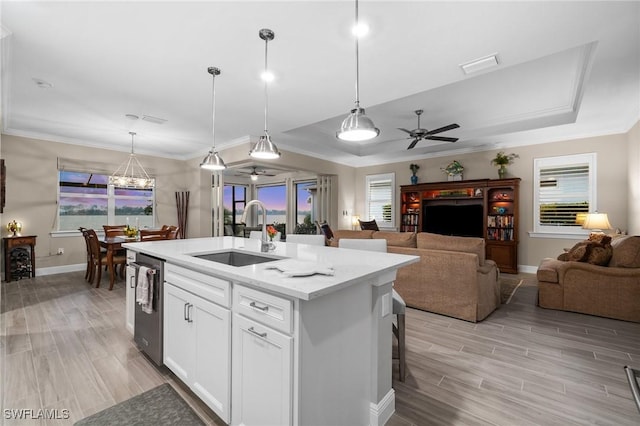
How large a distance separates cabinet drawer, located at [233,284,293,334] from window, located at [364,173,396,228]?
683cm

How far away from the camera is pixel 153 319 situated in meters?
2.32

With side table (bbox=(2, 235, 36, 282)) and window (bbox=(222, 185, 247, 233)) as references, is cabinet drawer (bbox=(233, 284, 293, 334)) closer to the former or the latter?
side table (bbox=(2, 235, 36, 282))

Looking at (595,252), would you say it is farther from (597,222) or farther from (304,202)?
(304,202)

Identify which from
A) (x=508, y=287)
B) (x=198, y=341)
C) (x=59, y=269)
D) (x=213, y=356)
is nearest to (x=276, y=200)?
(x=59, y=269)

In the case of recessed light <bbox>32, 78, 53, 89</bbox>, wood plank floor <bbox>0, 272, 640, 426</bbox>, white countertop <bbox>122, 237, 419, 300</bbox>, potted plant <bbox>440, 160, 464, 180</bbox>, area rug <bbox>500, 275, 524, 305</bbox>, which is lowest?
wood plank floor <bbox>0, 272, 640, 426</bbox>

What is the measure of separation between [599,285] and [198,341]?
14.5 feet

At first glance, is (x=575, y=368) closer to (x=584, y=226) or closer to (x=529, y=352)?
(x=529, y=352)

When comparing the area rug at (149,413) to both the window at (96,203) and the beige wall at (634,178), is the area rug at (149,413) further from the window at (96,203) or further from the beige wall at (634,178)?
the beige wall at (634,178)

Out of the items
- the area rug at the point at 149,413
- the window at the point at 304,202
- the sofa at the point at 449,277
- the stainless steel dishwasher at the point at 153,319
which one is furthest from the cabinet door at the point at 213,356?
the window at the point at 304,202

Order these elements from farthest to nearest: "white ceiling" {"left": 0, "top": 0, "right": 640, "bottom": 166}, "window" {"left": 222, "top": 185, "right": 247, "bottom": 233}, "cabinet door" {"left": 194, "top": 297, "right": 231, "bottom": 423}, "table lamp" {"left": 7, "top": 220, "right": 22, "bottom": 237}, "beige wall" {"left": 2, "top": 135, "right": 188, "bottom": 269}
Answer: "window" {"left": 222, "top": 185, "right": 247, "bottom": 233}, "beige wall" {"left": 2, "top": 135, "right": 188, "bottom": 269}, "table lamp" {"left": 7, "top": 220, "right": 22, "bottom": 237}, "white ceiling" {"left": 0, "top": 0, "right": 640, "bottom": 166}, "cabinet door" {"left": 194, "top": 297, "right": 231, "bottom": 423}

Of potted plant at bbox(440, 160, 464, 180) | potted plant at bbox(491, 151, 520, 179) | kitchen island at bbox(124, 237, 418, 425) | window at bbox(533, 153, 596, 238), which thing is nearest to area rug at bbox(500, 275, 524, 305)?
window at bbox(533, 153, 596, 238)

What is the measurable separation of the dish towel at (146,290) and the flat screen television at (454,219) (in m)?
6.19

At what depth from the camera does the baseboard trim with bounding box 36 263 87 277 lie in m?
5.47

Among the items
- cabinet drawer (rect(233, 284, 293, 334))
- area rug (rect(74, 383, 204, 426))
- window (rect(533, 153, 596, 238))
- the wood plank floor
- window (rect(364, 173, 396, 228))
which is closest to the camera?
cabinet drawer (rect(233, 284, 293, 334))
